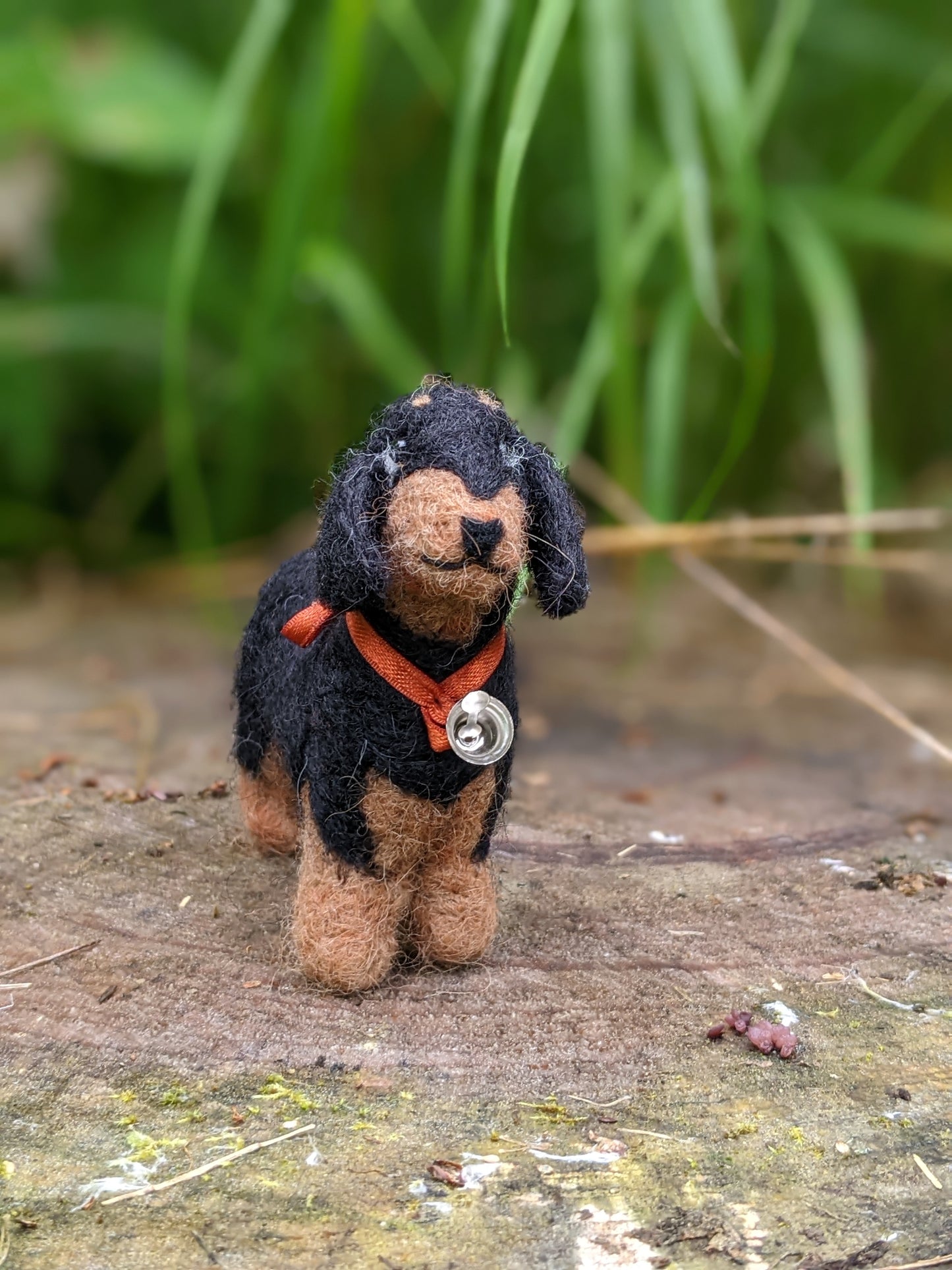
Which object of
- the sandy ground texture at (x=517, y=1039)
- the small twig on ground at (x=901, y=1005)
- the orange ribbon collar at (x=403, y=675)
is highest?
the orange ribbon collar at (x=403, y=675)

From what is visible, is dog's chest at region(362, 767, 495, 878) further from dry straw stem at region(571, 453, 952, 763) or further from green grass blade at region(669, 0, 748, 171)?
green grass blade at region(669, 0, 748, 171)

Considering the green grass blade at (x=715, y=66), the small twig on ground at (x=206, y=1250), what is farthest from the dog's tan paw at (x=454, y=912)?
the green grass blade at (x=715, y=66)

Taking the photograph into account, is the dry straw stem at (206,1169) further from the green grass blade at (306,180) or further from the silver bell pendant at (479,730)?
the green grass blade at (306,180)

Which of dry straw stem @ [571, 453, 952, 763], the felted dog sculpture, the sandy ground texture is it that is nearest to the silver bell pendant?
the felted dog sculpture

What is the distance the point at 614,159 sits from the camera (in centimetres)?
199

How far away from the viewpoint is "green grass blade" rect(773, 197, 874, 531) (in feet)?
6.34

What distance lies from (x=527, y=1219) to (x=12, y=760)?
1.08 metres

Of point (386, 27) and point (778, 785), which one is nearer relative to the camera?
point (778, 785)

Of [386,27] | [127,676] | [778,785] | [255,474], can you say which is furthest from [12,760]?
[386,27]

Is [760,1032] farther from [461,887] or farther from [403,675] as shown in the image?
[403,675]

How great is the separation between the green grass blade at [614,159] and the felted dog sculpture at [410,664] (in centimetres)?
83

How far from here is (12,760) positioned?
5.82ft

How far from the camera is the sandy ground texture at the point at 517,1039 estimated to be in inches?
37.0

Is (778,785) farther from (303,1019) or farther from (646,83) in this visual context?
(646,83)
